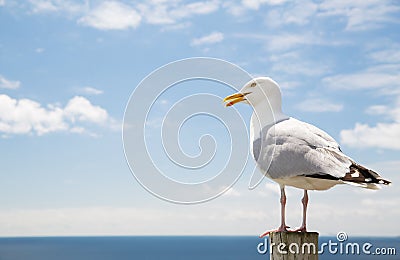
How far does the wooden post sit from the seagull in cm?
46

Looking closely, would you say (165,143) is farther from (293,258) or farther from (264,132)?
(293,258)

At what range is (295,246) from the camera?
6.99 m

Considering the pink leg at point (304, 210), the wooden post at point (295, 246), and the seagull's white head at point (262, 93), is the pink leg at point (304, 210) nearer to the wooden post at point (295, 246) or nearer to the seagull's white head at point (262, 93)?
the wooden post at point (295, 246)

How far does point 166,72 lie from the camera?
8.46m

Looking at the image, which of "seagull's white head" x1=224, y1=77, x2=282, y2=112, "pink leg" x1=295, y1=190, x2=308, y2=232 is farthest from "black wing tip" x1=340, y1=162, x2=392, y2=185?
"seagull's white head" x1=224, y1=77, x2=282, y2=112

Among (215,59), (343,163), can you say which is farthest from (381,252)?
(215,59)

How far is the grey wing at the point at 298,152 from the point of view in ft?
24.8

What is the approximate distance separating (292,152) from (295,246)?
1.37m

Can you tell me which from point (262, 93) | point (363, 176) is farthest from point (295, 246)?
point (262, 93)

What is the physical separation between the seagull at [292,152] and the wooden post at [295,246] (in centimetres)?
46

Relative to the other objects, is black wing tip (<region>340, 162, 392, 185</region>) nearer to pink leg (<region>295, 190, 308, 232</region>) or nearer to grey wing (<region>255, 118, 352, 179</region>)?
grey wing (<region>255, 118, 352, 179</region>)

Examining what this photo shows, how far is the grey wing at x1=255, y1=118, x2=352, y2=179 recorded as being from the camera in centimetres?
756

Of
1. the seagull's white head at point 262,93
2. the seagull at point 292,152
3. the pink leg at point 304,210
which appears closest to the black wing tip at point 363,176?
the seagull at point 292,152

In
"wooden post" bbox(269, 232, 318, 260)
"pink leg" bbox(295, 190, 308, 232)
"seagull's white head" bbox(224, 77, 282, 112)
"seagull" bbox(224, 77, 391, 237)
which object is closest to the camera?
"wooden post" bbox(269, 232, 318, 260)
